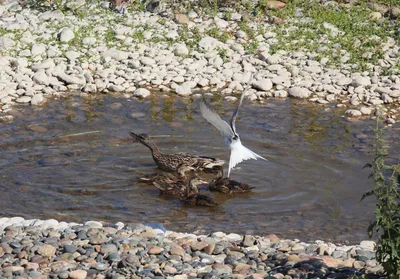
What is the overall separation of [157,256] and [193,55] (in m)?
7.21

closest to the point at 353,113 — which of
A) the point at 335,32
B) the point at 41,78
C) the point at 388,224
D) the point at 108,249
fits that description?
the point at 335,32

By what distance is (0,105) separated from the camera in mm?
12195

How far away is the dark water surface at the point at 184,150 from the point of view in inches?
357

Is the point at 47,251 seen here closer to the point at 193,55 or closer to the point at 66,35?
the point at 193,55

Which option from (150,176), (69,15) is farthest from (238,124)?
(69,15)

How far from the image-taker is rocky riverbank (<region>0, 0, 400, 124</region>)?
1295 centimetres

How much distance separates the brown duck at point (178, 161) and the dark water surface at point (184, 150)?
21 cm

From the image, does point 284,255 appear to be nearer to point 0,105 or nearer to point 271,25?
point 0,105

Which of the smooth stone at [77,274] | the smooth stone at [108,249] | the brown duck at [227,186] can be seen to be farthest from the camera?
the brown duck at [227,186]

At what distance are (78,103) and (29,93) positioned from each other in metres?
0.72

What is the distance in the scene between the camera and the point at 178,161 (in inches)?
414

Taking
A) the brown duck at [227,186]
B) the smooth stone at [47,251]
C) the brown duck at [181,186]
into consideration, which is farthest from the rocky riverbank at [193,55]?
the smooth stone at [47,251]

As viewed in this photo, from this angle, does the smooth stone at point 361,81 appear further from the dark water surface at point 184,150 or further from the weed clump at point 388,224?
the weed clump at point 388,224

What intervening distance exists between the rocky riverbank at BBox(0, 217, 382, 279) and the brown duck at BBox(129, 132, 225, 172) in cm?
270
